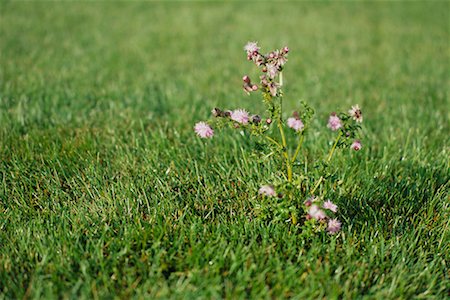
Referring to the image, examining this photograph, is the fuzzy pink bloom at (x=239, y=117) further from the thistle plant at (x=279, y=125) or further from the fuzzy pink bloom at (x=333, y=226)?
the fuzzy pink bloom at (x=333, y=226)

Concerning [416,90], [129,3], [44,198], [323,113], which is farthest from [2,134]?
[129,3]

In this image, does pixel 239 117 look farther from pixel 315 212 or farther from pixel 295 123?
pixel 315 212

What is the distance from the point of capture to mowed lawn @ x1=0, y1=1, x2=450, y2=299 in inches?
85.5

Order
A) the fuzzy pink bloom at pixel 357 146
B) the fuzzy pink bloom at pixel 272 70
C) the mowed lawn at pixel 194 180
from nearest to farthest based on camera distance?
the mowed lawn at pixel 194 180
the fuzzy pink bloom at pixel 272 70
the fuzzy pink bloom at pixel 357 146

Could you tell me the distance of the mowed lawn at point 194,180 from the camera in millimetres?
2172

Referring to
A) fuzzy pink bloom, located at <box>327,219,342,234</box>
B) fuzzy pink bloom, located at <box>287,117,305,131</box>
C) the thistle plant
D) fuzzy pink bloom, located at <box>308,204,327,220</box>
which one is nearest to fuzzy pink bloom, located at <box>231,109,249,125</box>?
the thistle plant

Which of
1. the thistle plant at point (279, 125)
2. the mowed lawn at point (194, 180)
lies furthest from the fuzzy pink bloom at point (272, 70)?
the mowed lawn at point (194, 180)

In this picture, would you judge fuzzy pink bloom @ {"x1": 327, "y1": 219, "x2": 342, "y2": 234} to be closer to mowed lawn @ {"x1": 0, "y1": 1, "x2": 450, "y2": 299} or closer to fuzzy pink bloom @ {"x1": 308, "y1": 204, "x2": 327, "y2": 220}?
mowed lawn @ {"x1": 0, "y1": 1, "x2": 450, "y2": 299}

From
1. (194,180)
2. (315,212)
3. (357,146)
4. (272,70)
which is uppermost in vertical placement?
(272,70)

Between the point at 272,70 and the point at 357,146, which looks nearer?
the point at 272,70

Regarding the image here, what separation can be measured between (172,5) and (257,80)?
4.54 m

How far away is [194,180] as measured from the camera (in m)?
2.92

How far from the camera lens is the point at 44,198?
2730mm

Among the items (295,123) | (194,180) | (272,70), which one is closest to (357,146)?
(295,123)
